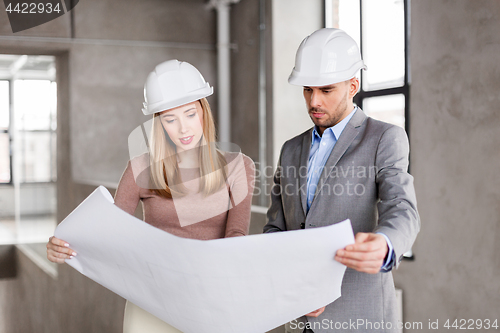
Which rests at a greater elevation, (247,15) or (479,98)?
(247,15)

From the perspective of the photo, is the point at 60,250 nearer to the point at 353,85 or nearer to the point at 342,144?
the point at 342,144

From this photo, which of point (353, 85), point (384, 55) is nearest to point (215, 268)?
point (353, 85)

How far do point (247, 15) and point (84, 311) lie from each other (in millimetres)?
3702

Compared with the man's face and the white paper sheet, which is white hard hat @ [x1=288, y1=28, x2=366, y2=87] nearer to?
the man's face

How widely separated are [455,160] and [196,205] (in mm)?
1694

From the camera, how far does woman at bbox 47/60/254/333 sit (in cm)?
135

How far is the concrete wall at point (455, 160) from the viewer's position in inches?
89.7

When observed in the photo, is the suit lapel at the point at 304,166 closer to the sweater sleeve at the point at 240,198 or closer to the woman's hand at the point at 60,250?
the sweater sleeve at the point at 240,198

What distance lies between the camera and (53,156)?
636 centimetres

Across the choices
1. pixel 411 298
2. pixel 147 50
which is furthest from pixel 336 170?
pixel 147 50

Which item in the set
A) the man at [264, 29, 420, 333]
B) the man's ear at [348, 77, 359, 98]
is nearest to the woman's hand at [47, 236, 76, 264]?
the man at [264, 29, 420, 333]

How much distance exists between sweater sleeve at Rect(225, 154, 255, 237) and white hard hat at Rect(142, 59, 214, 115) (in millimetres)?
251

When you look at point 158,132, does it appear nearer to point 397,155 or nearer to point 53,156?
point 397,155

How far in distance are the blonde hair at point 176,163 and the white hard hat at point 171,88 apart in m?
0.05
